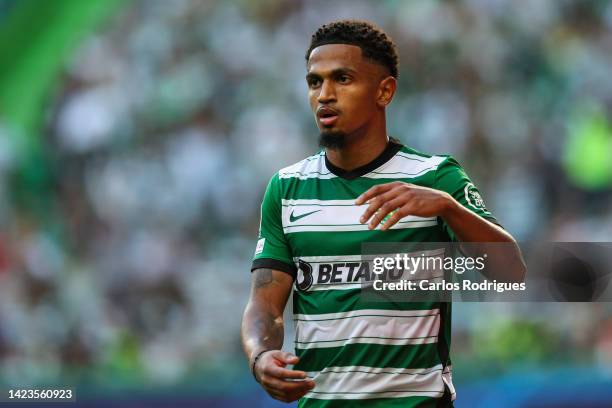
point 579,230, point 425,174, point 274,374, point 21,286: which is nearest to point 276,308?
point 274,374

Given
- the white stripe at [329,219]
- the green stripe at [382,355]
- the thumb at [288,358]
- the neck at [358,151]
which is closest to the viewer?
the thumb at [288,358]

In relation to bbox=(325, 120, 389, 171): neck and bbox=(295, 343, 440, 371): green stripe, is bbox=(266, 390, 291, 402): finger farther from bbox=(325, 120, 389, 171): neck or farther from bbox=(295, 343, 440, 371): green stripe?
bbox=(325, 120, 389, 171): neck

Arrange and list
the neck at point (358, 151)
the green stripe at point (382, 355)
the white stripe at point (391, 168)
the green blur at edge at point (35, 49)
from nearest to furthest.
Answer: the green stripe at point (382, 355)
the white stripe at point (391, 168)
the neck at point (358, 151)
the green blur at edge at point (35, 49)

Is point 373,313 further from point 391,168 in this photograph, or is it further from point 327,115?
point 327,115

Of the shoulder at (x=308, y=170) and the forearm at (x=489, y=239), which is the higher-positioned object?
the shoulder at (x=308, y=170)

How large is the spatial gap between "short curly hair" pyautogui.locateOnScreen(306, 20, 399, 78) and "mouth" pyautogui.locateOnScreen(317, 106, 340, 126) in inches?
12.5

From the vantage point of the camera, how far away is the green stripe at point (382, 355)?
3957mm

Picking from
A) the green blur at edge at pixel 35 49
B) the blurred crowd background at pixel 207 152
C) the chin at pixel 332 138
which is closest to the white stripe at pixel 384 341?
the chin at pixel 332 138

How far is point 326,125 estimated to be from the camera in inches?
166

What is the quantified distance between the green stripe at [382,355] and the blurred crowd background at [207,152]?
14.1 ft

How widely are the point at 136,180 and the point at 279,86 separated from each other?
5.57ft

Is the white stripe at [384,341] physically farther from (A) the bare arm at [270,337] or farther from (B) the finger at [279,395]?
(B) the finger at [279,395]

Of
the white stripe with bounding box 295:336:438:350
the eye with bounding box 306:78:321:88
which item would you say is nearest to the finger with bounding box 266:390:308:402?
the white stripe with bounding box 295:336:438:350

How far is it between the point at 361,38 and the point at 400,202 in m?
1.03
